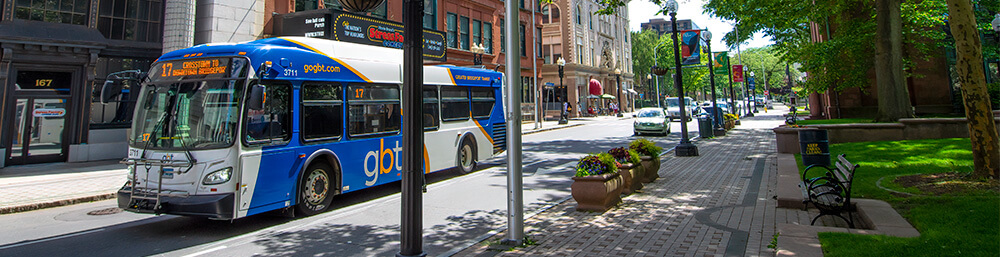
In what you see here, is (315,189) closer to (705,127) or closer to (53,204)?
(53,204)

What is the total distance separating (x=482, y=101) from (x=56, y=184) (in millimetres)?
9714

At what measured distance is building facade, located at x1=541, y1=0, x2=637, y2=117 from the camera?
5044cm

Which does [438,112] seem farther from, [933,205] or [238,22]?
[238,22]

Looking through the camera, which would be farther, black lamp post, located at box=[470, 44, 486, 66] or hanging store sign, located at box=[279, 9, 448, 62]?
black lamp post, located at box=[470, 44, 486, 66]

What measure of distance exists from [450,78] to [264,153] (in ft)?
18.3

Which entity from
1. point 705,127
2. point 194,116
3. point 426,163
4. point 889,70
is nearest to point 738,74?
point 705,127

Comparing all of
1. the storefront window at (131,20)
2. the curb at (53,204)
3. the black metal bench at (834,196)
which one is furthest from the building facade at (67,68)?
the black metal bench at (834,196)

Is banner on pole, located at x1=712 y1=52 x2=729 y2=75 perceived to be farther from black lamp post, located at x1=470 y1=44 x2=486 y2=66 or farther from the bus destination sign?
the bus destination sign

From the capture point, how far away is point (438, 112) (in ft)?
37.7

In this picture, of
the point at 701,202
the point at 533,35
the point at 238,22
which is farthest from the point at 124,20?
the point at 533,35

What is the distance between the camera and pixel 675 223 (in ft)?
22.7

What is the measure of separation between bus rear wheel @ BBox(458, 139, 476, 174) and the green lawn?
7.85 metres

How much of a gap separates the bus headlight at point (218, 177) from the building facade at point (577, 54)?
41.4m

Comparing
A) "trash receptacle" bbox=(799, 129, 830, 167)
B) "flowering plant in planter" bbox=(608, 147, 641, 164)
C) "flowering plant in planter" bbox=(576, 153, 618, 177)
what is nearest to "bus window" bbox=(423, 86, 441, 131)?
"flowering plant in planter" bbox=(608, 147, 641, 164)
